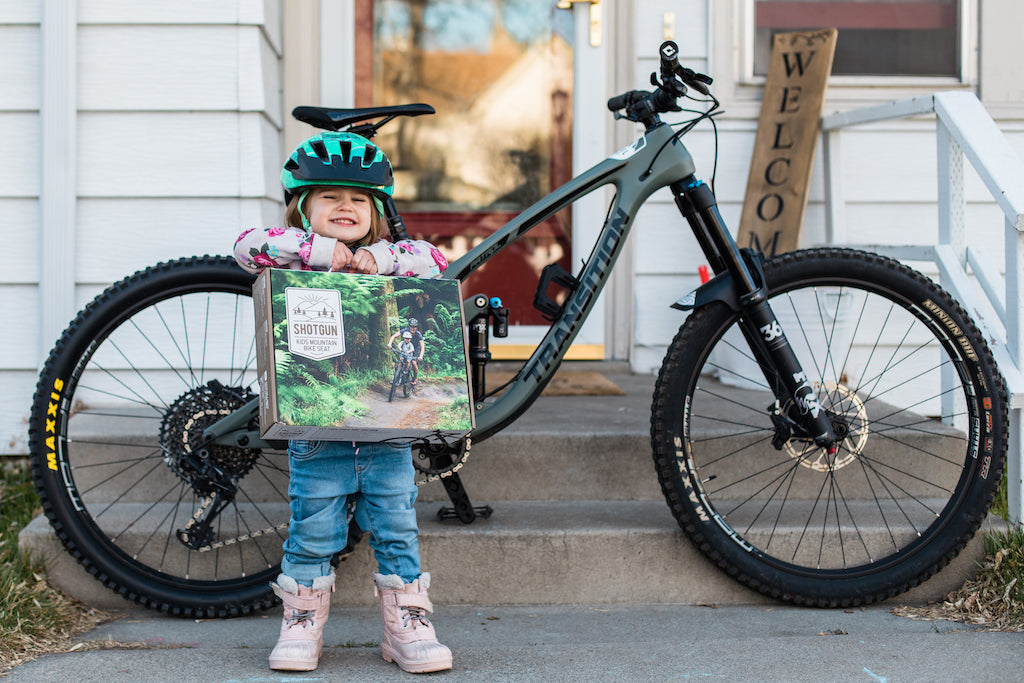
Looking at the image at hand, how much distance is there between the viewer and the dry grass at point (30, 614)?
206 cm

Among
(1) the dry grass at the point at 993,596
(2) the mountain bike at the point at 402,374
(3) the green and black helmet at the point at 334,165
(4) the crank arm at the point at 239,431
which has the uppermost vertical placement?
(3) the green and black helmet at the point at 334,165

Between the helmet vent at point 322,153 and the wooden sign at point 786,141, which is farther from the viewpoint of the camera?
the wooden sign at point 786,141

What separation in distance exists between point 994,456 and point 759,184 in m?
1.58

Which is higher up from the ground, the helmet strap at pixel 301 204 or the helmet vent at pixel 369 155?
the helmet vent at pixel 369 155

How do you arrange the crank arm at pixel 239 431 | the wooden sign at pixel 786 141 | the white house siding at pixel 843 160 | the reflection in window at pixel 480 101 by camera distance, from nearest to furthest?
the crank arm at pixel 239 431 < the wooden sign at pixel 786 141 < the white house siding at pixel 843 160 < the reflection in window at pixel 480 101

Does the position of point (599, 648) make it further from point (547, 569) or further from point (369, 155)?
point (369, 155)

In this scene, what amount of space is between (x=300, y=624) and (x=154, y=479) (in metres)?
0.97

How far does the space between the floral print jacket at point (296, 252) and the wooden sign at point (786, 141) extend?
6.40ft

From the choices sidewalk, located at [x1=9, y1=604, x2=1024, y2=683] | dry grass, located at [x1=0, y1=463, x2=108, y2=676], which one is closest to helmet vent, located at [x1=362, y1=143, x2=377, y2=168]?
sidewalk, located at [x1=9, y1=604, x2=1024, y2=683]

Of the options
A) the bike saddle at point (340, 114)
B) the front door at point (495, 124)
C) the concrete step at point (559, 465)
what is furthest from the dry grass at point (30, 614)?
the front door at point (495, 124)

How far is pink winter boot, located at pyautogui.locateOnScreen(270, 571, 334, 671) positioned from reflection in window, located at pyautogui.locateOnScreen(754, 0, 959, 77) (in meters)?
2.82

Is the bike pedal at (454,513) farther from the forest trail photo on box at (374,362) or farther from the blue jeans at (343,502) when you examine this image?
the forest trail photo on box at (374,362)

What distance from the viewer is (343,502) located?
203 cm

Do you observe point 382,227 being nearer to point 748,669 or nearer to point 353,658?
point 353,658
